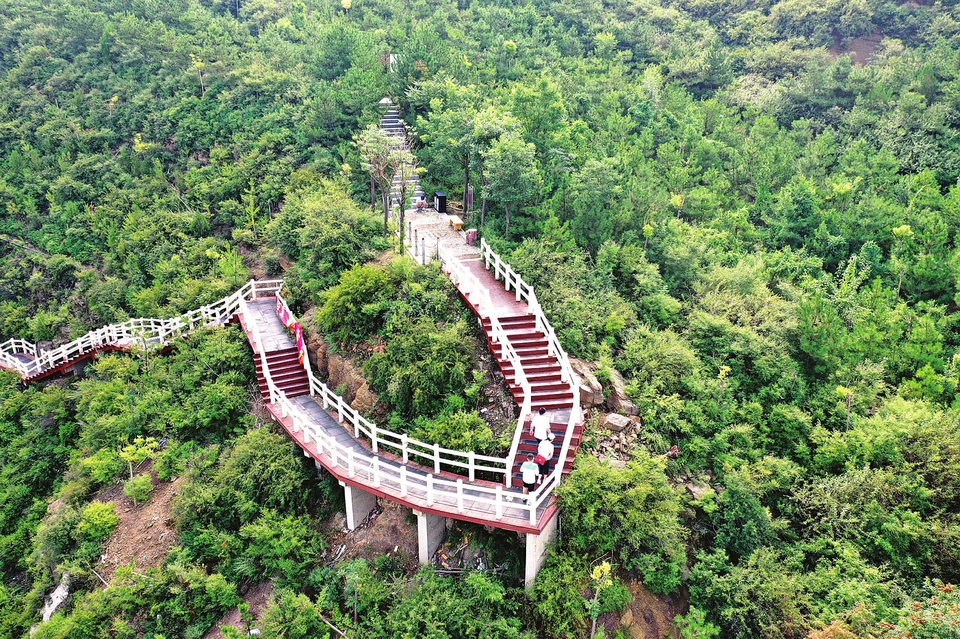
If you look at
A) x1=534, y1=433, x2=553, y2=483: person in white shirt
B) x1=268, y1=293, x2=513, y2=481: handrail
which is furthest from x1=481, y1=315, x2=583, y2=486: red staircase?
x1=268, y1=293, x2=513, y2=481: handrail

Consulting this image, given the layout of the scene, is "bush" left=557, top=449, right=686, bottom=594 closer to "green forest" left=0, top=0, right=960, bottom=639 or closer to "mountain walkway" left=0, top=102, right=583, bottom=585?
"green forest" left=0, top=0, right=960, bottom=639

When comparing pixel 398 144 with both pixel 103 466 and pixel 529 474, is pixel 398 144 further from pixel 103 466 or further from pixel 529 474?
pixel 529 474

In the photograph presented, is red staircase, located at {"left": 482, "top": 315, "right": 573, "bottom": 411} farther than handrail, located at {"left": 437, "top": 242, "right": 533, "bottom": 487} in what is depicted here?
Yes

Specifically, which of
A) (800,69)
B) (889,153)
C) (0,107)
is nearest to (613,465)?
(889,153)

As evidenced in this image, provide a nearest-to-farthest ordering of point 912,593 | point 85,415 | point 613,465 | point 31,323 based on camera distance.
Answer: point 912,593, point 613,465, point 85,415, point 31,323

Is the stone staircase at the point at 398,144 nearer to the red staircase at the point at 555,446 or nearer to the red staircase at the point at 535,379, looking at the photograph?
the red staircase at the point at 535,379

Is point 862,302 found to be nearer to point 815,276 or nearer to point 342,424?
point 815,276
